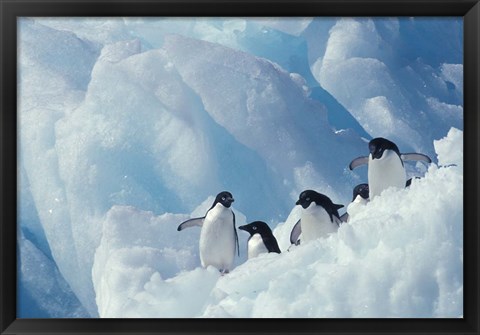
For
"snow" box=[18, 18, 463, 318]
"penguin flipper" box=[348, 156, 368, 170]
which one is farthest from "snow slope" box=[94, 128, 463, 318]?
"penguin flipper" box=[348, 156, 368, 170]

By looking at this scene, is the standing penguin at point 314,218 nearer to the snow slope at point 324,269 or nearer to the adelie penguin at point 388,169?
the snow slope at point 324,269

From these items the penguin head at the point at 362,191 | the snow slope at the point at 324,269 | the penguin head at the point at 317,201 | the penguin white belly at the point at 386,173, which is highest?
the penguin white belly at the point at 386,173

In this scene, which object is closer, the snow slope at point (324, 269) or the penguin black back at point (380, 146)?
the snow slope at point (324, 269)

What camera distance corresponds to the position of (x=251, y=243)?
255 cm

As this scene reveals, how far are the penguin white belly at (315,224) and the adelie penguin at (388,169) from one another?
0.22 meters

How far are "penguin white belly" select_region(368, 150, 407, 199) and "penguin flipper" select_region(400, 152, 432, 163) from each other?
30 mm

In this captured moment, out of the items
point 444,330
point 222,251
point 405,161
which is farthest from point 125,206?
point 444,330

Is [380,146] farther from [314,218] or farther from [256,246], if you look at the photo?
[256,246]

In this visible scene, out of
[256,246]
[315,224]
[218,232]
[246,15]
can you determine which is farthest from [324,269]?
[246,15]

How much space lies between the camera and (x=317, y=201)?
2543 mm

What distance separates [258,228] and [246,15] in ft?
2.82

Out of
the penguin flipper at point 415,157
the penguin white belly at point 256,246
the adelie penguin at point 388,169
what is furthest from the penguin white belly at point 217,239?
the penguin flipper at point 415,157

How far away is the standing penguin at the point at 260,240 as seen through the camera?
2527mm

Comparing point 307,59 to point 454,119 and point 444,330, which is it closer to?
point 454,119
